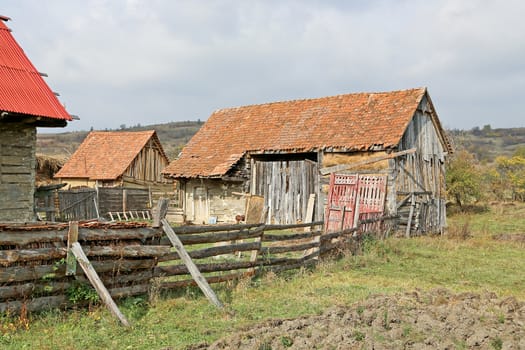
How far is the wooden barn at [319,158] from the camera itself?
18.0 m

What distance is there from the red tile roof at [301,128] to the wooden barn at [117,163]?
8.16 meters

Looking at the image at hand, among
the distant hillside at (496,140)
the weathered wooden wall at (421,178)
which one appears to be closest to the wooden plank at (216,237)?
the weathered wooden wall at (421,178)

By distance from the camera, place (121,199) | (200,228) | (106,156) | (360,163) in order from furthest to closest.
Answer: (106,156) → (121,199) → (360,163) → (200,228)

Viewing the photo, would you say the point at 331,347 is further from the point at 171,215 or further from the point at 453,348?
the point at 171,215

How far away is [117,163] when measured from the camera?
Answer: 3178 centimetres

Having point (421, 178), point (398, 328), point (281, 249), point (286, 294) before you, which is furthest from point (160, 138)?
point (398, 328)

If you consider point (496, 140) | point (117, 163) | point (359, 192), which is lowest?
point (359, 192)

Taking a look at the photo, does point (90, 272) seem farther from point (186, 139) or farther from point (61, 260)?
point (186, 139)

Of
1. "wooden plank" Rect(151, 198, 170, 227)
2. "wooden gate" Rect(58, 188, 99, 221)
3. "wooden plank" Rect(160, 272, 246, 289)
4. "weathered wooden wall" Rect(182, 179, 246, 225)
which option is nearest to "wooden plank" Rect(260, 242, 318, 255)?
"wooden plank" Rect(160, 272, 246, 289)

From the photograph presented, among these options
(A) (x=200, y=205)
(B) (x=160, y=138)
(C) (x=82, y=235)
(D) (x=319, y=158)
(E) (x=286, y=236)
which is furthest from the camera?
(B) (x=160, y=138)

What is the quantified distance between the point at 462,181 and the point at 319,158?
39.1 ft

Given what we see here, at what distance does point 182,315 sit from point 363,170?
40.2ft

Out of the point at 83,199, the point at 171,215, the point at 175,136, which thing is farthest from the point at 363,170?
the point at 175,136

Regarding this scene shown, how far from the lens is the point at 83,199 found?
24672mm
